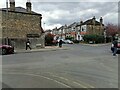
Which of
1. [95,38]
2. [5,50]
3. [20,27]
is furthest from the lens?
[95,38]

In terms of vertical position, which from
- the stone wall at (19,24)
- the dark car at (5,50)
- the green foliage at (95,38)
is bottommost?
the dark car at (5,50)

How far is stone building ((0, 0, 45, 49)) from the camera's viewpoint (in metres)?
39.2

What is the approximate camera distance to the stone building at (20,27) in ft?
128

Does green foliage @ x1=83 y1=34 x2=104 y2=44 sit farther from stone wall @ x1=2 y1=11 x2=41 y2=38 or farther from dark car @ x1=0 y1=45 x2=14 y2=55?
dark car @ x1=0 y1=45 x2=14 y2=55

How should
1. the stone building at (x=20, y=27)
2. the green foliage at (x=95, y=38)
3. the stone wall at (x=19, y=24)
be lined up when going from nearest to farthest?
the stone building at (x=20, y=27) → the stone wall at (x=19, y=24) → the green foliage at (x=95, y=38)

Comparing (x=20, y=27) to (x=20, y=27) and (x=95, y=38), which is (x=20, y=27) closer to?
(x=20, y=27)

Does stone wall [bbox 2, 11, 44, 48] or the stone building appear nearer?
the stone building

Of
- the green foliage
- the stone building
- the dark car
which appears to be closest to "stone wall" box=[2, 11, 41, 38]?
the stone building

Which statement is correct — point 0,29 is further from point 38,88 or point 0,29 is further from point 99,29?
point 99,29

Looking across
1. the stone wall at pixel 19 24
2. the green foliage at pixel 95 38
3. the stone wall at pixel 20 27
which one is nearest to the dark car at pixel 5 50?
the stone wall at pixel 20 27

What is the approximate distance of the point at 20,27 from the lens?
41188mm

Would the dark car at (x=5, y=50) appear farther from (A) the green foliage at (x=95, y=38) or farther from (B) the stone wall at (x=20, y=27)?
(A) the green foliage at (x=95, y=38)

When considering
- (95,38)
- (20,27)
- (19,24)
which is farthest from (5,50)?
(95,38)

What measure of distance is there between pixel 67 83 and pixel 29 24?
108 feet
